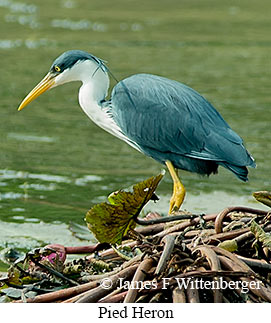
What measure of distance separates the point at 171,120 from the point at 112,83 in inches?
198

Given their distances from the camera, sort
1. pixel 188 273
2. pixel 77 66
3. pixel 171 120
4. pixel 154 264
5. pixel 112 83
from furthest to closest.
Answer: pixel 112 83 → pixel 77 66 → pixel 171 120 → pixel 154 264 → pixel 188 273

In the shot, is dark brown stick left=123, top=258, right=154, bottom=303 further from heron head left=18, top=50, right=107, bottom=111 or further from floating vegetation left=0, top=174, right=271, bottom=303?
heron head left=18, top=50, right=107, bottom=111

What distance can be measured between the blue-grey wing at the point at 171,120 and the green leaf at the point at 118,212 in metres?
2.29

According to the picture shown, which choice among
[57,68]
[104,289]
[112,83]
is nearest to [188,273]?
[104,289]

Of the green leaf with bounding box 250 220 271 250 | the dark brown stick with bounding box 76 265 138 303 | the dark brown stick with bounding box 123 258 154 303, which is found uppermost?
the green leaf with bounding box 250 220 271 250

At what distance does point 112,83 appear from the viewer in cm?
1034

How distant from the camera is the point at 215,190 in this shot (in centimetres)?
622

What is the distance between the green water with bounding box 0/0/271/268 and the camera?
5.85 metres

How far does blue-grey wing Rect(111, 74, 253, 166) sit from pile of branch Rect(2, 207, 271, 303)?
234 centimetres

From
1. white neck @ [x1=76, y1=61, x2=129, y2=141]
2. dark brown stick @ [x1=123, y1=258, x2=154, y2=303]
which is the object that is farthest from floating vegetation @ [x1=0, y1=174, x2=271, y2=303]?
white neck @ [x1=76, y1=61, x2=129, y2=141]

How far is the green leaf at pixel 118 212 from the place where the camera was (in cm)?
281

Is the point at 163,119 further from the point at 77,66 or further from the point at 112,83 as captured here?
the point at 112,83

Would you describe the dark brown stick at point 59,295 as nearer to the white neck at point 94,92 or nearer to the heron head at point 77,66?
the white neck at point 94,92

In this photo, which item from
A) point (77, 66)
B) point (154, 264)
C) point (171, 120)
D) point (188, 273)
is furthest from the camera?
point (77, 66)
